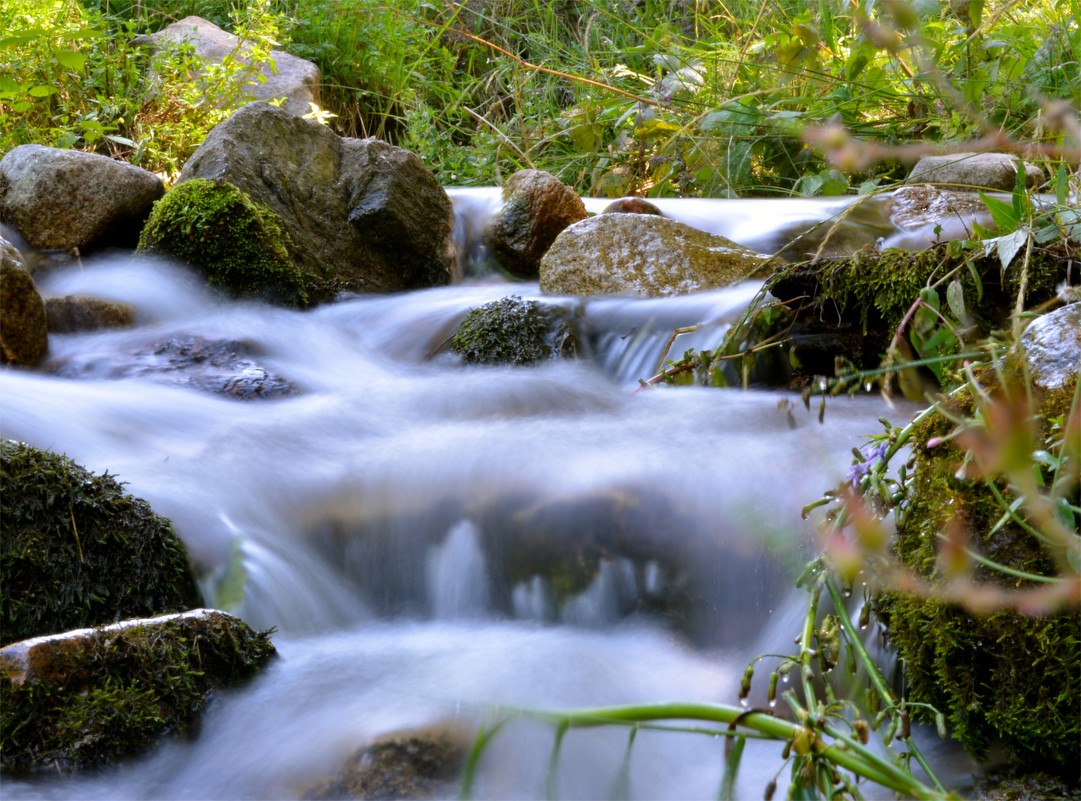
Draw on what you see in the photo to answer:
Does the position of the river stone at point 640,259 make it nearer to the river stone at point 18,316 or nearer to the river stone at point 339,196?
the river stone at point 339,196

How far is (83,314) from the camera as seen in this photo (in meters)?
4.61

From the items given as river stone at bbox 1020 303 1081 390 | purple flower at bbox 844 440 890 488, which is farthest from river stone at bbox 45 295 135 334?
river stone at bbox 1020 303 1081 390

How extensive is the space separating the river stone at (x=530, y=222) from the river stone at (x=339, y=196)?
283mm

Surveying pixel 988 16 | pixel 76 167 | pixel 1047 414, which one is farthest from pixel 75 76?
pixel 1047 414

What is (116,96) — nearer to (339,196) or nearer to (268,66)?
(268,66)

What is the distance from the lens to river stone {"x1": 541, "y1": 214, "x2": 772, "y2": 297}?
4770 mm

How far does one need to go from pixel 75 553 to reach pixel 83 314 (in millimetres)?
2553

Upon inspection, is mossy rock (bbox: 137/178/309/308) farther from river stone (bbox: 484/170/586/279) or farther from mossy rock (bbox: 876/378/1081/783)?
mossy rock (bbox: 876/378/1081/783)

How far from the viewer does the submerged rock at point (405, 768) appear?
1.83 m

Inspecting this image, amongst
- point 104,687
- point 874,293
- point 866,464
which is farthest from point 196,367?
point 866,464

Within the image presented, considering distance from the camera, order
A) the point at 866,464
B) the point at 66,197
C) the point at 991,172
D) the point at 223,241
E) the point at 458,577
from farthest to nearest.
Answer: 1. the point at 991,172
2. the point at 66,197
3. the point at 223,241
4. the point at 458,577
5. the point at 866,464

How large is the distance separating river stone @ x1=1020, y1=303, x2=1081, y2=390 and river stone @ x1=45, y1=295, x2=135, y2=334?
12.6 ft

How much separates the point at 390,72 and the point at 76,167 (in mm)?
3805

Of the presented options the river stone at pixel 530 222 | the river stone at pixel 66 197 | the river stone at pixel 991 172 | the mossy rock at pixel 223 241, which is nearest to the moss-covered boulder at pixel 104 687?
the mossy rock at pixel 223 241
